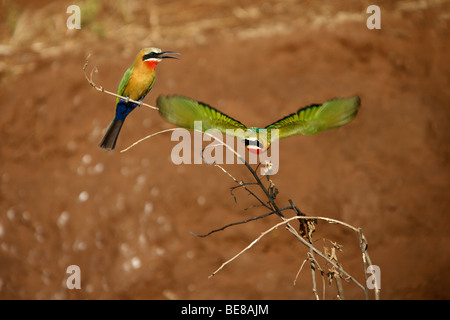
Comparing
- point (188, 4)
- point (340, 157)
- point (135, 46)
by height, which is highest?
point (188, 4)

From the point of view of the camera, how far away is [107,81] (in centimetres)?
155

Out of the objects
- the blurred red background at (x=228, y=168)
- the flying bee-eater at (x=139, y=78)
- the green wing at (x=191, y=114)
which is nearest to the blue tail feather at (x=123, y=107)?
the flying bee-eater at (x=139, y=78)

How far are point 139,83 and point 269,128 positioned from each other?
29 centimetres

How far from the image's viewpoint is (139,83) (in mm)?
661

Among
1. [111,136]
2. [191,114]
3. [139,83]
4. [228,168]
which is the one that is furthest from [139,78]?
[228,168]

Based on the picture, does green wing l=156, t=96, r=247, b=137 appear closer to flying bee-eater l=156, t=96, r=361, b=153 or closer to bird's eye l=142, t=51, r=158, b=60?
flying bee-eater l=156, t=96, r=361, b=153

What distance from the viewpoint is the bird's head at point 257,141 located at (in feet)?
1.36

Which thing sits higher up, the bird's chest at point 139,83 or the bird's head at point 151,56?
the bird's head at point 151,56

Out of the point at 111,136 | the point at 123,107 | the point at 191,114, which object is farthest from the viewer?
the point at 123,107

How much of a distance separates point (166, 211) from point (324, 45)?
34.2 inches

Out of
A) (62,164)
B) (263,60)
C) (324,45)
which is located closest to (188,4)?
(263,60)

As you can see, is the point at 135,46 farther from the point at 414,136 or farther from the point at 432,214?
the point at 432,214

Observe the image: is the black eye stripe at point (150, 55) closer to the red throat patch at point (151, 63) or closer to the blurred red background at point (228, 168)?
the red throat patch at point (151, 63)

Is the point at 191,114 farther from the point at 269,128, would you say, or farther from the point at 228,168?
the point at 228,168
